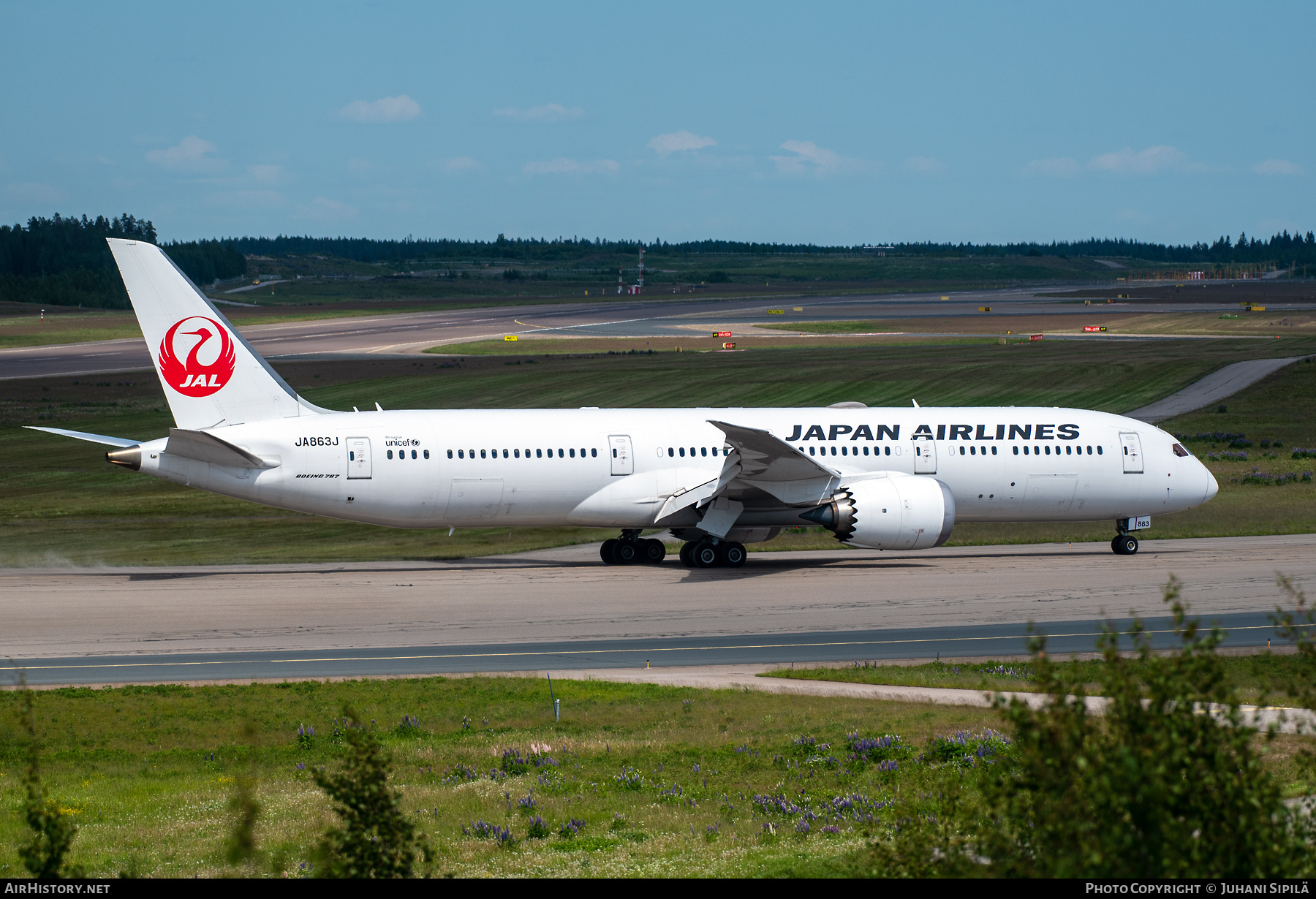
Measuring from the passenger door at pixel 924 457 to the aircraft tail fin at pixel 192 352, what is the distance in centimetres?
1860

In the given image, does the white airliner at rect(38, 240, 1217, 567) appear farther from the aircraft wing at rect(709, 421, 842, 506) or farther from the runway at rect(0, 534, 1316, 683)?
the runway at rect(0, 534, 1316, 683)

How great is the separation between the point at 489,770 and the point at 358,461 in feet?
66.7

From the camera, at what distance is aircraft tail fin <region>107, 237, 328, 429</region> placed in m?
36.0

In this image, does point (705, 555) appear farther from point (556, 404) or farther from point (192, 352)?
point (556, 404)

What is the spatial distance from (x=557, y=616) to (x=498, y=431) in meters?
8.80

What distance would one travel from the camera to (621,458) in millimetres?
38469

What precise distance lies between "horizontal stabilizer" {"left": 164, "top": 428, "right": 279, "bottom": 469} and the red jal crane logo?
1771 millimetres

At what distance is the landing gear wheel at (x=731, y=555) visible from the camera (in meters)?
38.5

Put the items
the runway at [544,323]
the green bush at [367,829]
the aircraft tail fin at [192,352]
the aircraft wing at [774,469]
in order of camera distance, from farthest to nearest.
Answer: the runway at [544,323], the aircraft wing at [774,469], the aircraft tail fin at [192,352], the green bush at [367,829]

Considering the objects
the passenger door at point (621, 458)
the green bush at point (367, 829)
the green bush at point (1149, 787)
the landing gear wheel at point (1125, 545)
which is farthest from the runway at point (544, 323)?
the green bush at point (1149, 787)

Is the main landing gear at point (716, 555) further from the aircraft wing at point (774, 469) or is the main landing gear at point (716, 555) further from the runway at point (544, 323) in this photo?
the runway at point (544, 323)

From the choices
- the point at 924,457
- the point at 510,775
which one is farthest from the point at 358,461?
the point at 510,775

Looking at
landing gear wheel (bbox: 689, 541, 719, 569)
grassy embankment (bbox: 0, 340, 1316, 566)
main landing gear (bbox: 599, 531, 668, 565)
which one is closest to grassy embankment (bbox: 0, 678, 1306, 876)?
landing gear wheel (bbox: 689, 541, 719, 569)
